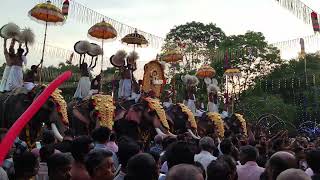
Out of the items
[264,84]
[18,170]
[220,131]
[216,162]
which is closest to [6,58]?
[220,131]

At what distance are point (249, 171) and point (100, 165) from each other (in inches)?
78.9

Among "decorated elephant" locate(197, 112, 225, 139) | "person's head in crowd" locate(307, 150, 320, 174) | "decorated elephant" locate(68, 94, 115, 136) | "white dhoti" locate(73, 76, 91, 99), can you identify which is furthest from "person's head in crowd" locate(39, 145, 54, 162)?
"decorated elephant" locate(197, 112, 225, 139)

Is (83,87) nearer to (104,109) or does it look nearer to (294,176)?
(104,109)

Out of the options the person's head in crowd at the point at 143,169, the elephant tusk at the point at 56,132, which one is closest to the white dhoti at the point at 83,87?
the elephant tusk at the point at 56,132

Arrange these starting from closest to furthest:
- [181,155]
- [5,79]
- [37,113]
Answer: [181,155] → [37,113] → [5,79]

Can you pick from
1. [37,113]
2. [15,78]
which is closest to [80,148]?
[37,113]

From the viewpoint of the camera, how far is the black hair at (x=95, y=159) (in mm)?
3799

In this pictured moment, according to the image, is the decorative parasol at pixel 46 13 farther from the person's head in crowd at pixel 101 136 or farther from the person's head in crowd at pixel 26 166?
the person's head in crowd at pixel 26 166

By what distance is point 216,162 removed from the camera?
3.73 meters

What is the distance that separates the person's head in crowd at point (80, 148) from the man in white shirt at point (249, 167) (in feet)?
5.63

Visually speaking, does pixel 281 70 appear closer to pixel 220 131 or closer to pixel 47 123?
pixel 220 131

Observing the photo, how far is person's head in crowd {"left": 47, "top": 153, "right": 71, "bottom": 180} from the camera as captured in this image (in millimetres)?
4051

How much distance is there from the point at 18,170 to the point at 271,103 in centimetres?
2866

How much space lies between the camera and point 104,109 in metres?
9.84
